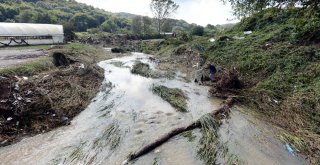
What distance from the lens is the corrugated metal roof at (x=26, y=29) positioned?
22275mm

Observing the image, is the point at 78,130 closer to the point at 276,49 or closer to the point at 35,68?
the point at 35,68

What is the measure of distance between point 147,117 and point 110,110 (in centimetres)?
167

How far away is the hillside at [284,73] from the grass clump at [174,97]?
2.26 meters

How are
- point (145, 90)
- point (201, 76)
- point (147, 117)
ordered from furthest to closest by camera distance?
point (201, 76) → point (145, 90) → point (147, 117)

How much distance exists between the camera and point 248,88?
415 inches

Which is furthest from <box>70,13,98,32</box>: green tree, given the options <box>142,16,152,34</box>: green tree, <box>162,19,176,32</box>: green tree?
<box>162,19,176,32</box>: green tree

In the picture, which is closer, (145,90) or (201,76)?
(145,90)

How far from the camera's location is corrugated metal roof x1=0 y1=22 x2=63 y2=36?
22.3 metres

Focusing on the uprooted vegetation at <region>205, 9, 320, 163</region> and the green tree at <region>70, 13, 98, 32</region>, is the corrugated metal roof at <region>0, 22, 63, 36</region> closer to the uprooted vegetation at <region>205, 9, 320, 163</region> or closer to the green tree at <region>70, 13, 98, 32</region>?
the uprooted vegetation at <region>205, 9, 320, 163</region>

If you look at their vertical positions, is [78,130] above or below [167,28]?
below

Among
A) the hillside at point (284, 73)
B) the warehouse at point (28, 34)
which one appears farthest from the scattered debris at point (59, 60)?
the warehouse at point (28, 34)

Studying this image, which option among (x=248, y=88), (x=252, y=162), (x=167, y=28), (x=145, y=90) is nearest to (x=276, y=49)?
(x=248, y=88)

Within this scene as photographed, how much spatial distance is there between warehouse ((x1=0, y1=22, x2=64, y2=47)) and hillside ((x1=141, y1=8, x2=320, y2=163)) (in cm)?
1944

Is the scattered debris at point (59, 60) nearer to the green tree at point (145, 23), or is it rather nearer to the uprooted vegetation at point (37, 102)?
the uprooted vegetation at point (37, 102)
